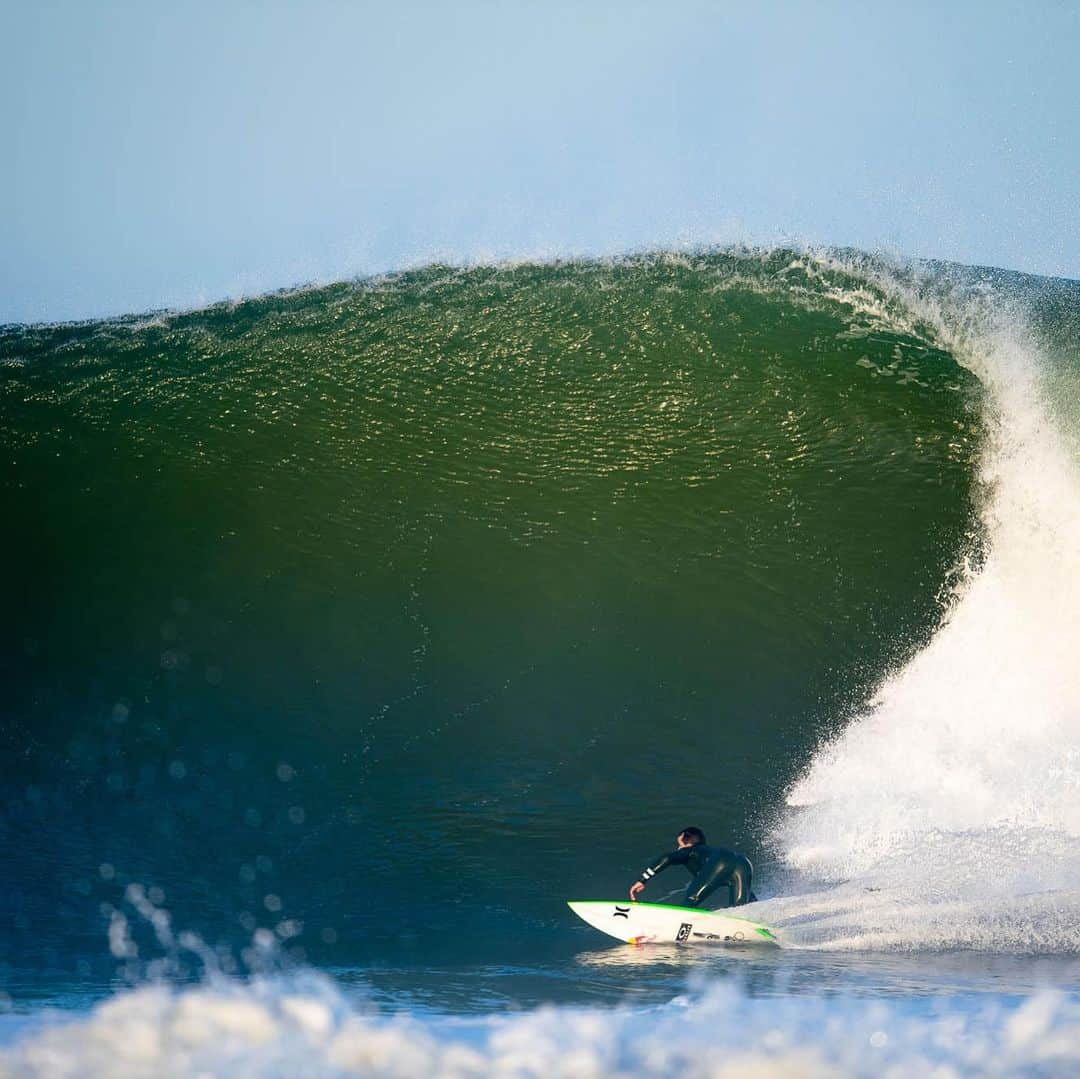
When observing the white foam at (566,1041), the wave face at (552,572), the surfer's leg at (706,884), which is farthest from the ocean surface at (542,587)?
the white foam at (566,1041)

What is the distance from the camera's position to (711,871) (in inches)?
203

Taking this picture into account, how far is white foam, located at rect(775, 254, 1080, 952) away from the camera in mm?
5457

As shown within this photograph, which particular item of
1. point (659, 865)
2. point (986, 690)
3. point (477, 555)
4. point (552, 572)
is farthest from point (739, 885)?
point (477, 555)

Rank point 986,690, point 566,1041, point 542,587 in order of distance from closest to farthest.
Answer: point 566,1041 → point 986,690 → point 542,587

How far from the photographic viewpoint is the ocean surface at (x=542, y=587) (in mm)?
5406

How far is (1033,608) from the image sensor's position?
5.75 metres

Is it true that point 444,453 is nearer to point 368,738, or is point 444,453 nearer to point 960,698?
point 368,738

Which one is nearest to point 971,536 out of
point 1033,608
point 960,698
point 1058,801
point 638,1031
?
point 1033,608

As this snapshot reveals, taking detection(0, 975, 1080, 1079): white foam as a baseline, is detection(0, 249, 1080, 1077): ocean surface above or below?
above

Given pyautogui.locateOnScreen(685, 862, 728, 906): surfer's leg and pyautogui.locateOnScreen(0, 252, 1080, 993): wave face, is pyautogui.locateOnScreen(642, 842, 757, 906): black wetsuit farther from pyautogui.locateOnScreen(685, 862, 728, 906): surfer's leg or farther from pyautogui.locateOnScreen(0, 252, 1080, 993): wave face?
pyautogui.locateOnScreen(0, 252, 1080, 993): wave face

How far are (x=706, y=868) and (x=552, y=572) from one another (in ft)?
5.78

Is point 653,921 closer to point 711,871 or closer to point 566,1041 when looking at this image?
point 711,871

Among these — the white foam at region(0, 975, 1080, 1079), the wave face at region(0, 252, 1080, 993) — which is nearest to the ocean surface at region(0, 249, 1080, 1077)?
the wave face at region(0, 252, 1080, 993)

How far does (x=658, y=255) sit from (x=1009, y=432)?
7.17 ft
